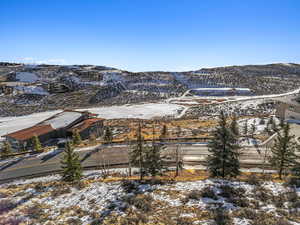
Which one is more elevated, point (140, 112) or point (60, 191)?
point (60, 191)

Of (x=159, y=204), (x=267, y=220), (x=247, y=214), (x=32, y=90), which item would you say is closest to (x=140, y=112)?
(x=159, y=204)

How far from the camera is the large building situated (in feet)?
122

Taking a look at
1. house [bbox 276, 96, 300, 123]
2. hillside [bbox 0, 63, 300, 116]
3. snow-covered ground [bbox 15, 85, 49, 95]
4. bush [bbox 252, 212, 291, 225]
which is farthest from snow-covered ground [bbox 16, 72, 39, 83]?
bush [bbox 252, 212, 291, 225]

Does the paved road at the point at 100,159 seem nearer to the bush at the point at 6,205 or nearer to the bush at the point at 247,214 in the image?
the bush at the point at 6,205

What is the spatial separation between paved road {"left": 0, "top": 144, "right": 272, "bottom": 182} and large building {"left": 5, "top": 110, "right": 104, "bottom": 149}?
9.31 meters

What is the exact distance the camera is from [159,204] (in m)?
11.1

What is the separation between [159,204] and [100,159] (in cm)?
1798

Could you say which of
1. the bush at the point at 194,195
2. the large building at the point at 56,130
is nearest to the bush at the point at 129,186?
the bush at the point at 194,195

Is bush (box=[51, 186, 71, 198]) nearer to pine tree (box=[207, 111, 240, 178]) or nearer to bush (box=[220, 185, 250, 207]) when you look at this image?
bush (box=[220, 185, 250, 207])

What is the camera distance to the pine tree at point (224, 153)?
Result: 52.5ft

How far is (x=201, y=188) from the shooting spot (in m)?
12.7

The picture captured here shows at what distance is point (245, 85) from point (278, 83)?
28364mm

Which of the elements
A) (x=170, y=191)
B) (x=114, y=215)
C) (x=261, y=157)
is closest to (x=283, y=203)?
(x=170, y=191)

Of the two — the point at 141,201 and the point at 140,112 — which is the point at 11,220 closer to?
the point at 141,201
